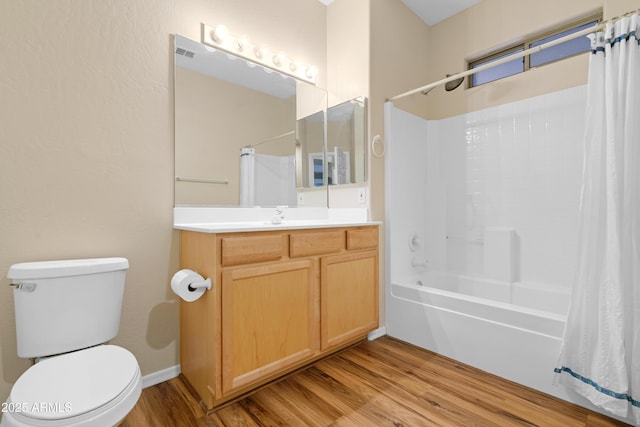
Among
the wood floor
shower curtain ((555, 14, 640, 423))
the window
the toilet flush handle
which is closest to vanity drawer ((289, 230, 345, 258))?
the wood floor

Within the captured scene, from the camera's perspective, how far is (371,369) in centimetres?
195

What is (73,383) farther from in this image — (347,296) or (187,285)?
(347,296)

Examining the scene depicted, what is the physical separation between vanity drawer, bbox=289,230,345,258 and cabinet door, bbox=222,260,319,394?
0.21 ft

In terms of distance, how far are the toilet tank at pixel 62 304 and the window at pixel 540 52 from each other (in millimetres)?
3017

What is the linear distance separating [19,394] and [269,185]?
1.64 m

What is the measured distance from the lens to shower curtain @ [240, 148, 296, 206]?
2.14 metres

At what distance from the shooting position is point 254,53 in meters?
2.19

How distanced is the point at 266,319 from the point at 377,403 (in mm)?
712

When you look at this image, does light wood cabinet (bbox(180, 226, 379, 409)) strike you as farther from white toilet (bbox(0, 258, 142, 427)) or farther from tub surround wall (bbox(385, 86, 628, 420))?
tub surround wall (bbox(385, 86, 628, 420))

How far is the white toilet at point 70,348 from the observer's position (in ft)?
3.01

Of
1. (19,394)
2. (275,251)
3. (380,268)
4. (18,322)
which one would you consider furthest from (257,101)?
(19,394)

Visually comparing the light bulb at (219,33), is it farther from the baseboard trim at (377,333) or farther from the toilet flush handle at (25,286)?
the baseboard trim at (377,333)

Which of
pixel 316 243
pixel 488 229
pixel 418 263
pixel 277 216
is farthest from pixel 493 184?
pixel 277 216

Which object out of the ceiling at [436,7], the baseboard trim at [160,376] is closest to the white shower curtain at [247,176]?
the baseboard trim at [160,376]
